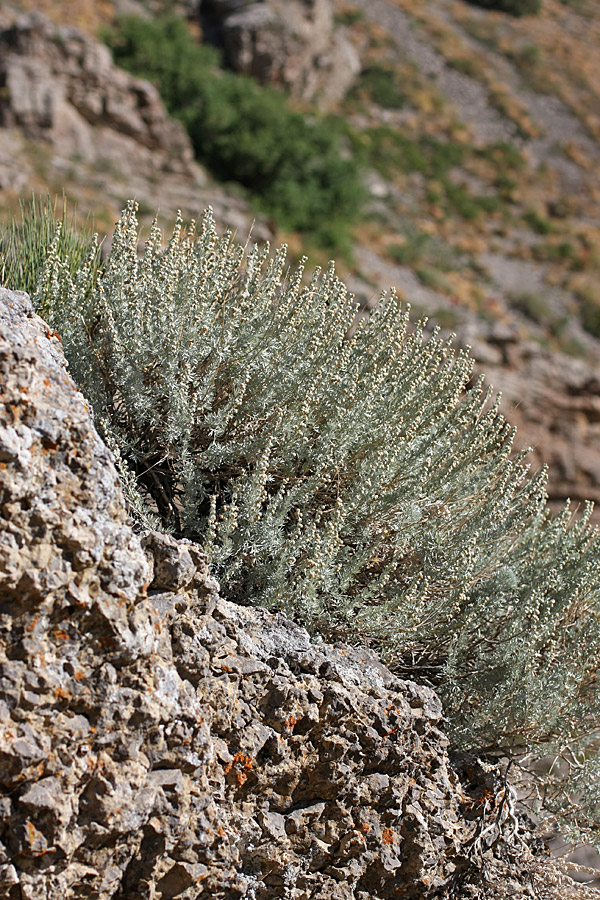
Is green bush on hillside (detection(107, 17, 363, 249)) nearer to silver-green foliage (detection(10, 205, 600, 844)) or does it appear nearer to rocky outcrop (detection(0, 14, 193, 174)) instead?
rocky outcrop (detection(0, 14, 193, 174))

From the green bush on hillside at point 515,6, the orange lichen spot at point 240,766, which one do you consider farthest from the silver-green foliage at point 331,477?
the green bush on hillside at point 515,6

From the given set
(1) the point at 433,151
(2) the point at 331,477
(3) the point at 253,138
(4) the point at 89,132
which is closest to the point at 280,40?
(3) the point at 253,138

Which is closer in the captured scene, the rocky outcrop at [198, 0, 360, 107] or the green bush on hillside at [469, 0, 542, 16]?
the rocky outcrop at [198, 0, 360, 107]

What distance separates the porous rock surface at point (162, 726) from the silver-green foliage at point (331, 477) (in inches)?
10.3

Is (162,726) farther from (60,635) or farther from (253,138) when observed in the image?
(253,138)

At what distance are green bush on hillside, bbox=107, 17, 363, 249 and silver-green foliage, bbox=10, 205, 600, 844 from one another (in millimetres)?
11945

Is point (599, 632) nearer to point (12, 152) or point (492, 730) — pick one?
point (492, 730)

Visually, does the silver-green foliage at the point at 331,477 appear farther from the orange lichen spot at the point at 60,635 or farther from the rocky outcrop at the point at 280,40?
the rocky outcrop at the point at 280,40

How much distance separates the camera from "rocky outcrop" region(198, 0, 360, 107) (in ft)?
57.7

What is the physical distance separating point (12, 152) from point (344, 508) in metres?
11.1

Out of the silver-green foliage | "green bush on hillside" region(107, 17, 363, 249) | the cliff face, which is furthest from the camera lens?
"green bush on hillside" region(107, 17, 363, 249)

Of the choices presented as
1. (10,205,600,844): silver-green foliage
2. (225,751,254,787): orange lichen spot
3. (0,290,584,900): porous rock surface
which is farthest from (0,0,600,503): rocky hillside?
(225,751,254,787): orange lichen spot

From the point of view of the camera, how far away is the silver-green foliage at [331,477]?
263cm

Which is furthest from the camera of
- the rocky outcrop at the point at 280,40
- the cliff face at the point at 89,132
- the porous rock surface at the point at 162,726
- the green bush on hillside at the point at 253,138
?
the rocky outcrop at the point at 280,40
